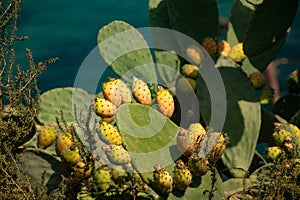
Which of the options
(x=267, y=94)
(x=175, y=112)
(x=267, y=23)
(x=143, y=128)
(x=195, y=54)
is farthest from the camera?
(x=267, y=94)

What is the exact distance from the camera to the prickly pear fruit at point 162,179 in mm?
1886

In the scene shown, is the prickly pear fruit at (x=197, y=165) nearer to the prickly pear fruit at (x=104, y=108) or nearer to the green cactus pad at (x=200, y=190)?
the green cactus pad at (x=200, y=190)

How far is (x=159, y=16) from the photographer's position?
2869 mm

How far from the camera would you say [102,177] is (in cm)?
215

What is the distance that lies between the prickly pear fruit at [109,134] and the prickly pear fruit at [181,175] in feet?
0.67

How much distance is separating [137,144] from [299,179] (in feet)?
2.14

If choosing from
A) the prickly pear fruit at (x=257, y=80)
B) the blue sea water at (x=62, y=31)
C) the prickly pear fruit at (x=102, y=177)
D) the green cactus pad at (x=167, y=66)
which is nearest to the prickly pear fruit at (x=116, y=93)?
the prickly pear fruit at (x=102, y=177)

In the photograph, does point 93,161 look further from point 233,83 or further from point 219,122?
point 233,83

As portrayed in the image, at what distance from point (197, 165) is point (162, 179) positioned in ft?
0.41

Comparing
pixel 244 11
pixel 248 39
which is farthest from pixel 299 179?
pixel 244 11

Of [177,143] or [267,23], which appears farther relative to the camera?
[267,23]

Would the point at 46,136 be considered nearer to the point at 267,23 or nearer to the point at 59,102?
the point at 59,102

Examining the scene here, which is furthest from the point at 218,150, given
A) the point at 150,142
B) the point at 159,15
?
the point at 159,15

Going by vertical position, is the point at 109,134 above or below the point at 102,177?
above
